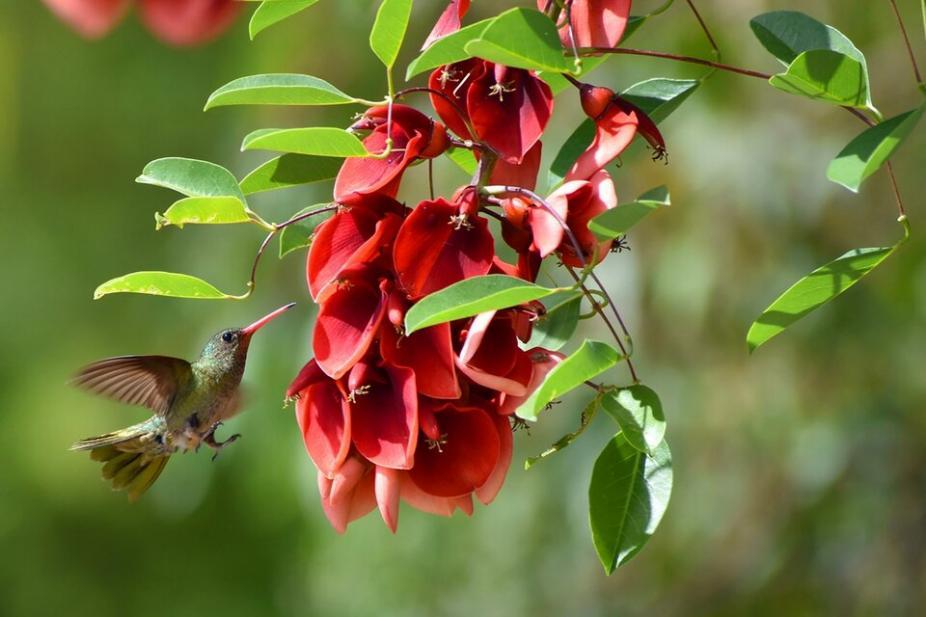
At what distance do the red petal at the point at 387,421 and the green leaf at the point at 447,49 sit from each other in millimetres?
186

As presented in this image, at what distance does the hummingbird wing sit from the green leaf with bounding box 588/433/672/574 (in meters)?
0.61

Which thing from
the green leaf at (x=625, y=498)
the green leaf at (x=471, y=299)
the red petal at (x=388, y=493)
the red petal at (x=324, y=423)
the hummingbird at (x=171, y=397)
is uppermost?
the green leaf at (x=471, y=299)

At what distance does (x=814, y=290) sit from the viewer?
78 cm

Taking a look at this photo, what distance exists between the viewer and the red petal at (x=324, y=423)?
2.66ft

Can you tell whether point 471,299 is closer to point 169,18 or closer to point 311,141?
point 311,141

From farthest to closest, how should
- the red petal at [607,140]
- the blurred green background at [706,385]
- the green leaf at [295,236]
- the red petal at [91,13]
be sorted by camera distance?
1. the blurred green background at [706,385]
2. the red petal at [91,13]
3. the green leaf at [295,236]
4. the red petal at [607,140]

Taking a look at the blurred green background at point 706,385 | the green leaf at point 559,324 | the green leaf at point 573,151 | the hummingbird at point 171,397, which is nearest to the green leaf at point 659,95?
the green leaf at point 573,151

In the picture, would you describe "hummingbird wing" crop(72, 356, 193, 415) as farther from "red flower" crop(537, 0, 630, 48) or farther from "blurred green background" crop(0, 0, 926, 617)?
"red flower" crop(537, 0, 630, 48)

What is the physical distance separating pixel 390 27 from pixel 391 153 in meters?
0.08

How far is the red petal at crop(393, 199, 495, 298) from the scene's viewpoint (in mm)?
746

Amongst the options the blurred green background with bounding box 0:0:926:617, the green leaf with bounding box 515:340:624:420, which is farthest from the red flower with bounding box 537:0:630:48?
the blurred green background with bounding box 0:0:926:617

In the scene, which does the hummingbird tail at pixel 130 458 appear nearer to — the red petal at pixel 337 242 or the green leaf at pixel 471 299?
the red petal at pixel 337 242

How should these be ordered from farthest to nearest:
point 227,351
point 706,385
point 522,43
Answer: point 706,385 < point 227,351 < point 522,43

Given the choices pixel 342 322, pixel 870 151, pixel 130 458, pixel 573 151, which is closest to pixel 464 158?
pixel 573 151
